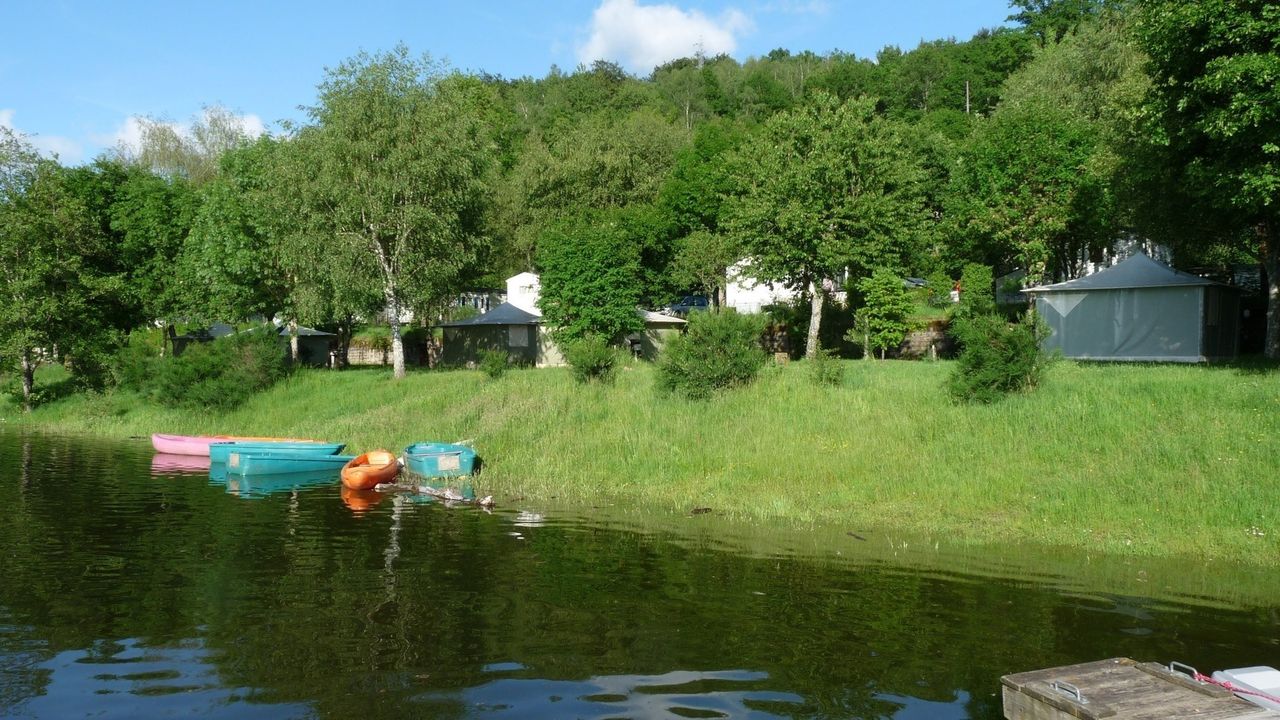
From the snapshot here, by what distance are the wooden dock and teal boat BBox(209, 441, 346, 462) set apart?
24.2 meters

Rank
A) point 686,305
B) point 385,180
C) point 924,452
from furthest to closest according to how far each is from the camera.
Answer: point 686,305, point 385,180, point 924,452

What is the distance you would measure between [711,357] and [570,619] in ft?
54.4

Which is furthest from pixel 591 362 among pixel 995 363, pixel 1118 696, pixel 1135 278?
pixel 1118 696

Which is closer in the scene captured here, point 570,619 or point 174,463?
point 570,619

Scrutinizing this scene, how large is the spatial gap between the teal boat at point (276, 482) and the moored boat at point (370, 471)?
1.57m

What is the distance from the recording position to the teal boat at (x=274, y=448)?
28.5 m

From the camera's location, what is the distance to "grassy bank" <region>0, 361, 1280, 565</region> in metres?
16.9

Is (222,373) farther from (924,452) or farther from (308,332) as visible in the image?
(924,452)

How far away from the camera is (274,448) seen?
2873 cm

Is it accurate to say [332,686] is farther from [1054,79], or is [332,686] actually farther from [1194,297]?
[1054,79]

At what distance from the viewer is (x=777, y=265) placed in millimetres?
41844

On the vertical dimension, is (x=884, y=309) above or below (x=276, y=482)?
above

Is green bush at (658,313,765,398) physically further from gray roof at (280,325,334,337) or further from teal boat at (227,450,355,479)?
gray roof at (280,325,334,337)

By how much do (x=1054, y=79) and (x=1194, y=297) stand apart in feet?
87.4
